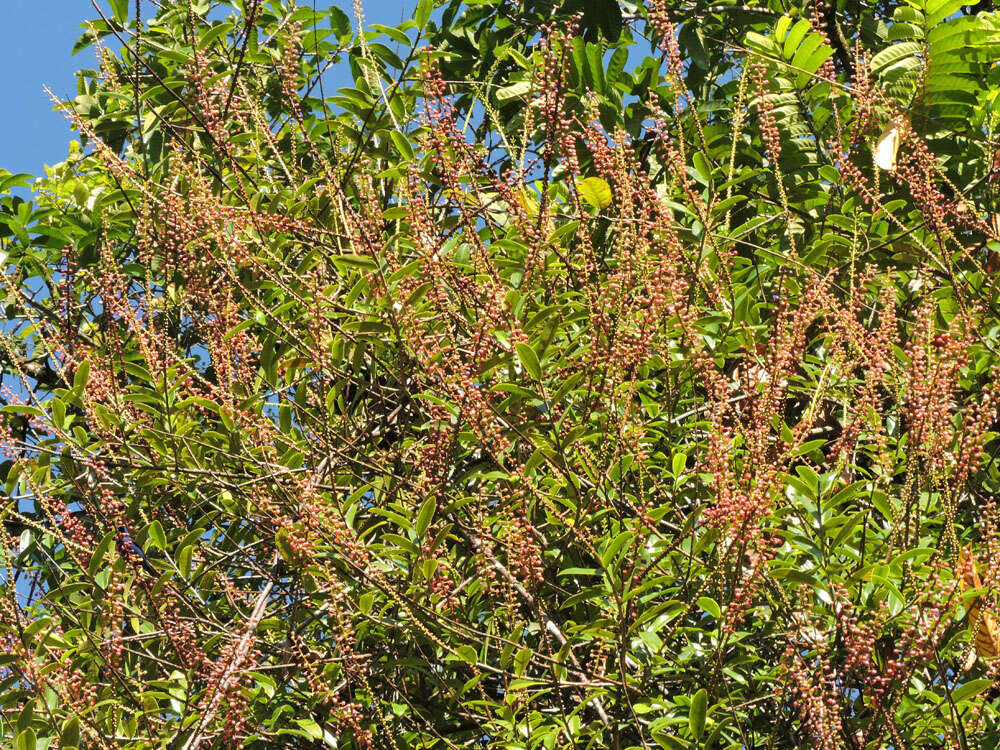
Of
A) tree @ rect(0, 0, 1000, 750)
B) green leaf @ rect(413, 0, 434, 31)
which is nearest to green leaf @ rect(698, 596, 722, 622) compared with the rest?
tree @ rect(0, 0, 1000, 750)

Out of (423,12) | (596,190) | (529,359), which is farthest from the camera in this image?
(423,12)

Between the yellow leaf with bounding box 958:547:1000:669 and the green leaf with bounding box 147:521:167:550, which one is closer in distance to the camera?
the yellow leaf with bounding box 958:547:1000:669

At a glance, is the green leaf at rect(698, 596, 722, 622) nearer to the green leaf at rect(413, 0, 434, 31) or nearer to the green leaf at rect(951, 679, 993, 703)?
the green leaf at rect(951, 679, 993, 703)

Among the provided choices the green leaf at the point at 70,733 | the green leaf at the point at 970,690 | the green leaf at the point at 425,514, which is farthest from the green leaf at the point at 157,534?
the green leaf at the point at 970,690

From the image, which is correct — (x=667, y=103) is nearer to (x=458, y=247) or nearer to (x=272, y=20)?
(x=458, y=247)

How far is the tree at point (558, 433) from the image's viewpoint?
99.6 inches

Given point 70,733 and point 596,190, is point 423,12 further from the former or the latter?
point 70,733

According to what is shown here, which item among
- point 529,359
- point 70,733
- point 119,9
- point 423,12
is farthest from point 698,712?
point 119,9

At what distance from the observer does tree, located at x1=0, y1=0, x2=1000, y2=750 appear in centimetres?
253

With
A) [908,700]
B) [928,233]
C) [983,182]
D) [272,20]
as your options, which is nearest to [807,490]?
[908,700]

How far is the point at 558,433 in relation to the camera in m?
2.77

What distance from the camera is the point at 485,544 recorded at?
8.25 feet

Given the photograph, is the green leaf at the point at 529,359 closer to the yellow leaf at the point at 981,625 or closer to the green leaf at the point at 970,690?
the yellow leaf at the point at 981,625

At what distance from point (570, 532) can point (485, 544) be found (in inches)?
10.7
